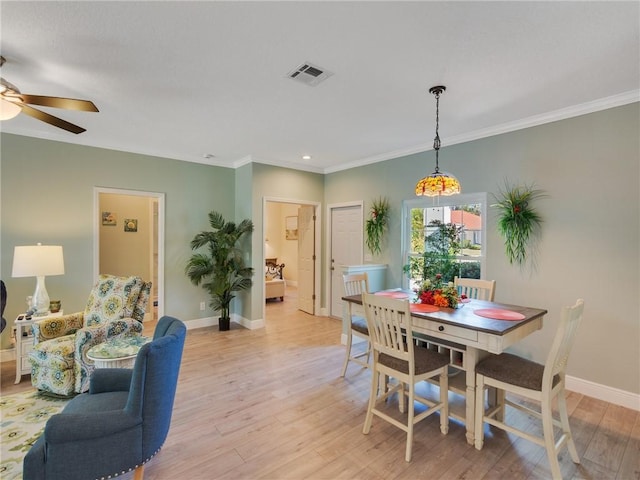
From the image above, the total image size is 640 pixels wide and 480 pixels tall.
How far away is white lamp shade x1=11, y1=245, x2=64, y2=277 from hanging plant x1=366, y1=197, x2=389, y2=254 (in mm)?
3937

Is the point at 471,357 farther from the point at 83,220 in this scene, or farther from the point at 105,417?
the point at 83,220

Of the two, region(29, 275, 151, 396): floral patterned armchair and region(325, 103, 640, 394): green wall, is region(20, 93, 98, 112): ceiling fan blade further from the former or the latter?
region(325, 103, 640, 394): green wall

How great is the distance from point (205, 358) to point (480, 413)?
297 cm

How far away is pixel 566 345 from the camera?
1.92 metres

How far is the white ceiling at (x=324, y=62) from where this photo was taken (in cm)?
180

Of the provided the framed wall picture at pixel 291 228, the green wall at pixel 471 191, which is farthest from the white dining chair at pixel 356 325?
the framed wall picture at pixel 291 228

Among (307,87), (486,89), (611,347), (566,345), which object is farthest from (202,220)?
(611,347)

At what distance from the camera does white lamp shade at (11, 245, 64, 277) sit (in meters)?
3.17

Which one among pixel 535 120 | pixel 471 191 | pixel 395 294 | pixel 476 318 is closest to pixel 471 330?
pixel 476 318

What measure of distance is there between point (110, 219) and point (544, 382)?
238 inches

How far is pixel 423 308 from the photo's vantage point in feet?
8.33

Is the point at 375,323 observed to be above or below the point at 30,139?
below

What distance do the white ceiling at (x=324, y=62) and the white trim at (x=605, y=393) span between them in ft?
8.45

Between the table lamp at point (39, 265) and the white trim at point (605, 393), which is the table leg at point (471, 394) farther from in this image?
the table lamp at point (39, 265)
